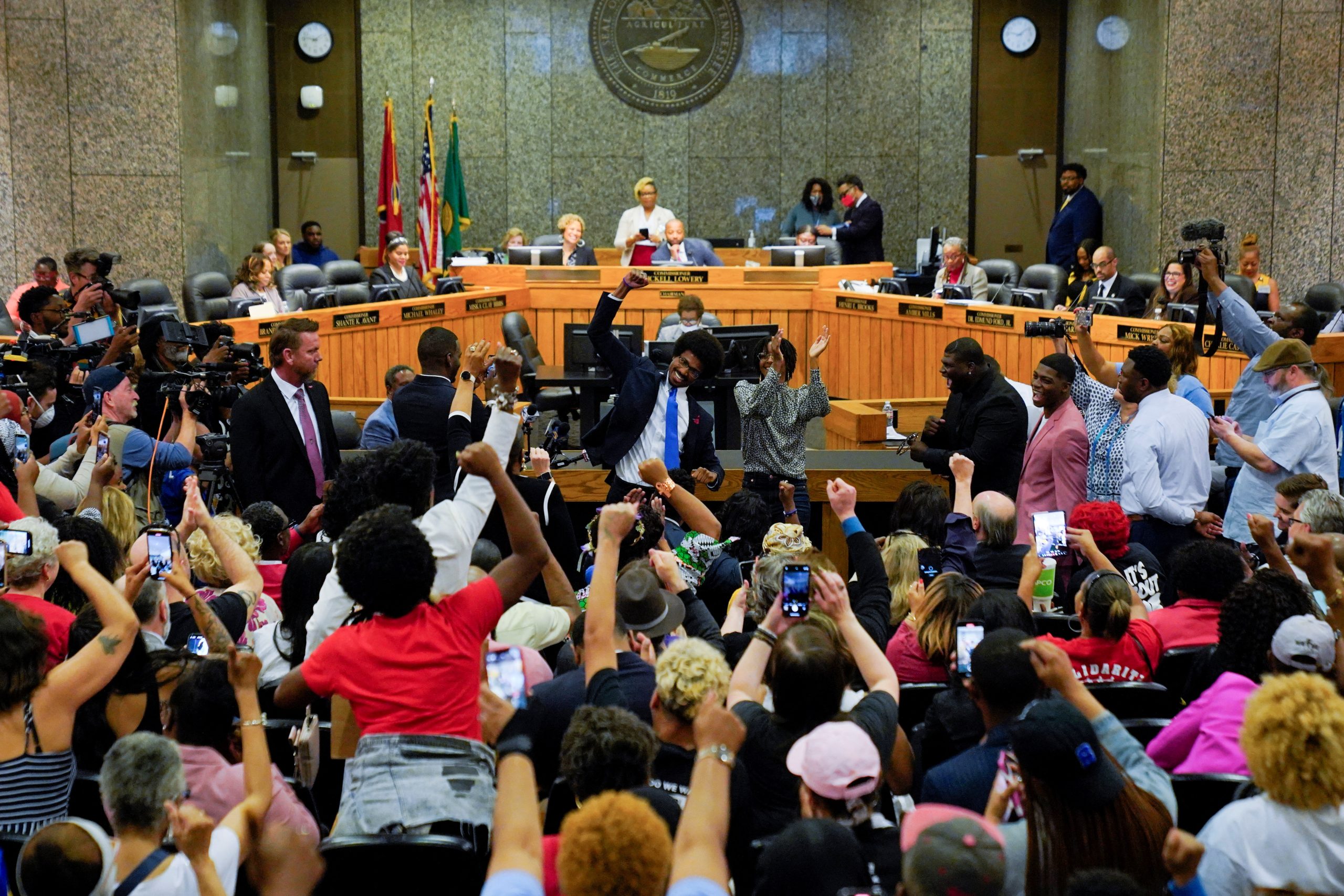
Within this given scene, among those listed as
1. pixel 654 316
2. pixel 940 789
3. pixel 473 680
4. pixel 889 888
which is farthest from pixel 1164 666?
pixel 654 316

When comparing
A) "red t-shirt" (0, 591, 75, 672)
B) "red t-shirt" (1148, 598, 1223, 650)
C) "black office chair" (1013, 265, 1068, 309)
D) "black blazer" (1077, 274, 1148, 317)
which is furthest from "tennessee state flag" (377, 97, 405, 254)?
"red t-shirt" (1148, 598, 1223, 650)

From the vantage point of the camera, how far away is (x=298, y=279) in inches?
436

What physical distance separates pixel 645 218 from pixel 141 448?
826cm

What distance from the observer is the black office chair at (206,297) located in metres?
9.87

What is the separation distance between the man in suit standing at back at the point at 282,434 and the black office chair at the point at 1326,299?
698cm

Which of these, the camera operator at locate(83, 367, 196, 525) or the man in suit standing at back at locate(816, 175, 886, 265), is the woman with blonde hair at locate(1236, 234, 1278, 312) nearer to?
the man in suit standing at back at locate(816, 175, 886, 265)

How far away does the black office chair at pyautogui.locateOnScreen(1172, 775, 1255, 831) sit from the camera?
2836 mm

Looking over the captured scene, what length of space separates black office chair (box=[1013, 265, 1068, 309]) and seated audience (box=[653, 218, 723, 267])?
8.18 feet

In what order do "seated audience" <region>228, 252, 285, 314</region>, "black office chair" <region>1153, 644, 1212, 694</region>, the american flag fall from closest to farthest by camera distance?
"black office chair" <region>1153, 644, 1212, 694</region>, "seated audience" <region>228, 252, 285, 314</region>, the american flag

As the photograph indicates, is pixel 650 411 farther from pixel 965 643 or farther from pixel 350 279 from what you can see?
pixel 350 279

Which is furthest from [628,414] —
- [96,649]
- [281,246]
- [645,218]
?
[645,218]

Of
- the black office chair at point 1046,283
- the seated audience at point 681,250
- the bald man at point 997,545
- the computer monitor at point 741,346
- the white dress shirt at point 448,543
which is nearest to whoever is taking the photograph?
the white dress shirt at point 448,543

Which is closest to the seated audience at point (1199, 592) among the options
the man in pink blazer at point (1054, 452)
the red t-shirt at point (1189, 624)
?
the red t-shirt at point (1189, 624)

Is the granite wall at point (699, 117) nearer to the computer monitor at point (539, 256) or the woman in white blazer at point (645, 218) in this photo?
the woman in white blazer at point (645, 218)
